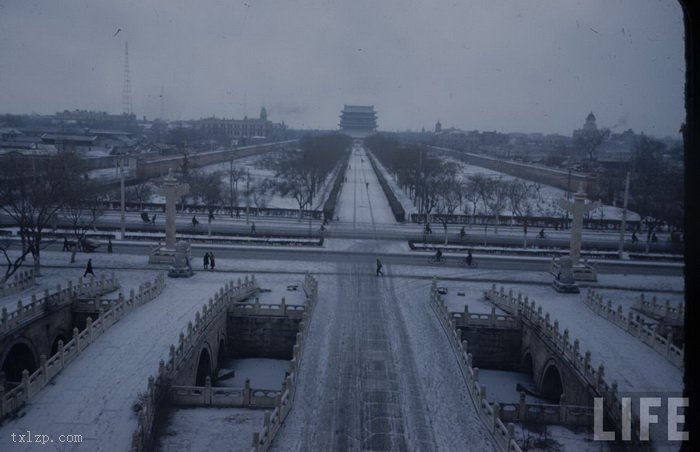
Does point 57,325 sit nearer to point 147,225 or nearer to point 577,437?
point 577,437

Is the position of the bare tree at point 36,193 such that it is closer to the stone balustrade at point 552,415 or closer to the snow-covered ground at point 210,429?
the snow-covered ground at point 210,429

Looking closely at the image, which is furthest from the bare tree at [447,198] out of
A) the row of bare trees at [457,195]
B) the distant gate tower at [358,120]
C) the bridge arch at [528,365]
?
the distant gate tower at [358,120]

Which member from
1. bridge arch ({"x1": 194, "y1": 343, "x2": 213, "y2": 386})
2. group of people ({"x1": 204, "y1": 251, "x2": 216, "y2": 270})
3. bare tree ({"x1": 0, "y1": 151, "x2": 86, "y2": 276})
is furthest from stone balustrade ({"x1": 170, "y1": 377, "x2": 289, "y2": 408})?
bare tree ({"x1": 0, "y1": 151, "x2": 86, "y2": 276})

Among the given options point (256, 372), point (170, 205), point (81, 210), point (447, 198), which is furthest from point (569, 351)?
point (447, 198)

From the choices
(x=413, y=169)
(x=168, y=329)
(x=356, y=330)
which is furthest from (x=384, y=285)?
(x=413, y=169)

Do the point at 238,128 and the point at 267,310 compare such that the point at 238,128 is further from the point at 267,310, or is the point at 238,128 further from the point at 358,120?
the point at 267,310

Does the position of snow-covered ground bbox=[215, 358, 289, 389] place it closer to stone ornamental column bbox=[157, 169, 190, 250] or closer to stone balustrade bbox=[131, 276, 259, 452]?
stone balustrade bbox=[131, 276, 259, 452]
